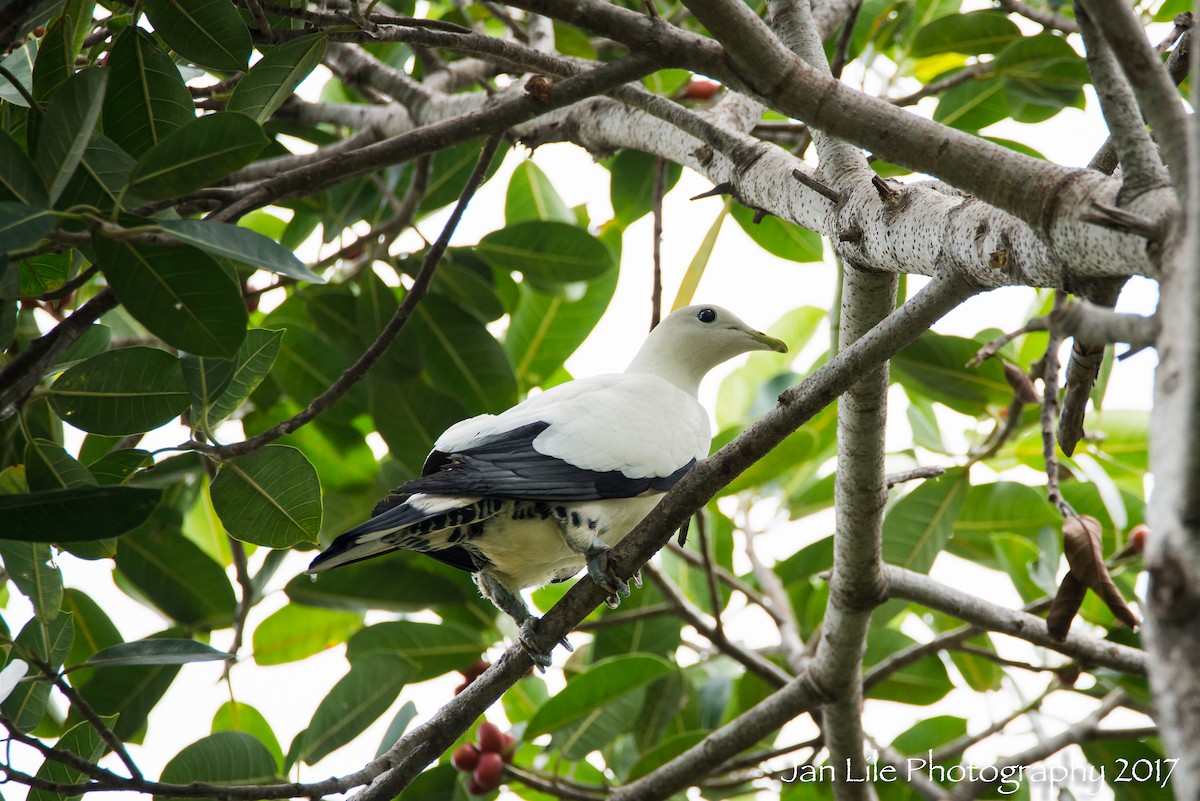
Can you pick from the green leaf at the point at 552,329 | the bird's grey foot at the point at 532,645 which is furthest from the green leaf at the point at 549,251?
the bird's grey foot at the point at 532,645

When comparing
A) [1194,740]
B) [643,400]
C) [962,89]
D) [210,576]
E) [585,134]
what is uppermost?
[962,89]

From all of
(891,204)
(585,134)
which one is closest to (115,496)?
(891,204)

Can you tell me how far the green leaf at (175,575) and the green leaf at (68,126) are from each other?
2.16m

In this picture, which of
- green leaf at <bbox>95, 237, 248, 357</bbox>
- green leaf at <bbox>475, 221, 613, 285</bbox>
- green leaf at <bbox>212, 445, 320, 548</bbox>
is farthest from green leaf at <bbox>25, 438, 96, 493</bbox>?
green leaf at <bbox>475, 221, 613, 285</bbox>

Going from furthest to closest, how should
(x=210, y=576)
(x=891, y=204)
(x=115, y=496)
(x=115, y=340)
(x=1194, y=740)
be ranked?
(x=115, y=340)
(x=210, y=576)
(x=891, y=204)
(x=115, y=496)
(x=1194, y=740)

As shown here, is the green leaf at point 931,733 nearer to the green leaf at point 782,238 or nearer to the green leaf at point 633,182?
the green leaf at point 782,238

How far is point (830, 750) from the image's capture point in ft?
11.9

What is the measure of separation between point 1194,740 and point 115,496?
1.82 meters

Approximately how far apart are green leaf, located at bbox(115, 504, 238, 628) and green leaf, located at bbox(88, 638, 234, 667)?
1.19 m

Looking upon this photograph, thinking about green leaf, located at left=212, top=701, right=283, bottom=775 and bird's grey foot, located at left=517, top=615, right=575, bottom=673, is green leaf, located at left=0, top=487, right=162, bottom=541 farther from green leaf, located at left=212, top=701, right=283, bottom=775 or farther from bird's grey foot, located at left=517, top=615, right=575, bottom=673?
green leaf, located at left=212, top=701, right=283, bottom=775

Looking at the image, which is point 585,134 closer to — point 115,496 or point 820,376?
point 820,376

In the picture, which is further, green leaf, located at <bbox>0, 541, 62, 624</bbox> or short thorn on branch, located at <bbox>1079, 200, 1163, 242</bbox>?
green leaf, located at <bbox>0, 541, 62, 624</bbox>

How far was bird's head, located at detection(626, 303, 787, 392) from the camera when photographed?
4.28m

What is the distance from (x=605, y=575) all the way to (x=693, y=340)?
1.66m
